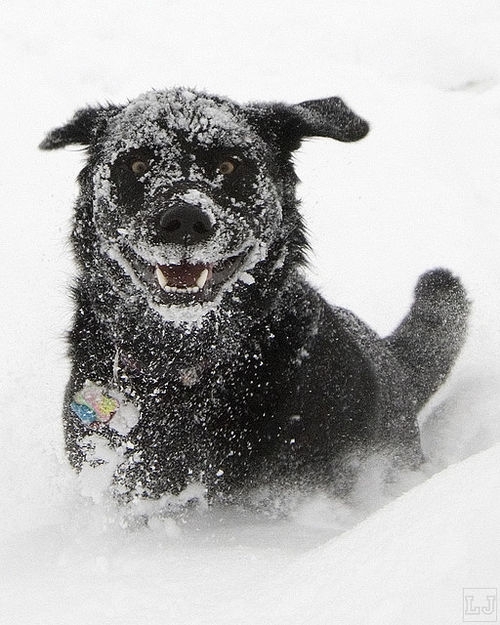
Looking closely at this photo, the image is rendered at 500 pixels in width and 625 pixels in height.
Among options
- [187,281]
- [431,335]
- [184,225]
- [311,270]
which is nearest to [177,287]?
[187,281]

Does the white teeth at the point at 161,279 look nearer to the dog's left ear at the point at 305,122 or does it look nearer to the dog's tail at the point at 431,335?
the dog's left ear at the point at 305,122

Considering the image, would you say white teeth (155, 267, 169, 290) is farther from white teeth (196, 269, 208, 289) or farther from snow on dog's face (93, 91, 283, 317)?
white teeth (196, 269, 208, 289)

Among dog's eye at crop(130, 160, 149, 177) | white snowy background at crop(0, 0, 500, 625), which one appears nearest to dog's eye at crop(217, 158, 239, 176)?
dog's eye at crop(130, 160, 149, 177)

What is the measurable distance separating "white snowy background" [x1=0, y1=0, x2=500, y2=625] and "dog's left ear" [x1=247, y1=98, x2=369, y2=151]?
0.67 metres

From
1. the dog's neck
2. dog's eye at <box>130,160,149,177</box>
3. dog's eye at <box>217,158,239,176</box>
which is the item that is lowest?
the dog's neck

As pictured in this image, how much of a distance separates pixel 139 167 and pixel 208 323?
63 cm

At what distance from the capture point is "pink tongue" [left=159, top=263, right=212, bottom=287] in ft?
8.65

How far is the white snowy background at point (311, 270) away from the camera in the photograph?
1.70m

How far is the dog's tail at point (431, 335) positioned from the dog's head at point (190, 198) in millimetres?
1027

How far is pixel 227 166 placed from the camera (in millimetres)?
2771

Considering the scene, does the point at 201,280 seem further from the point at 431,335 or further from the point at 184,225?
the point at 431,335

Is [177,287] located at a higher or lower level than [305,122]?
lower

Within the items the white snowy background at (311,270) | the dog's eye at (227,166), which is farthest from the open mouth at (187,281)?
the white snowy background at (311,270)

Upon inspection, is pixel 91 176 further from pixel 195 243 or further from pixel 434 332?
pixel 434 332
